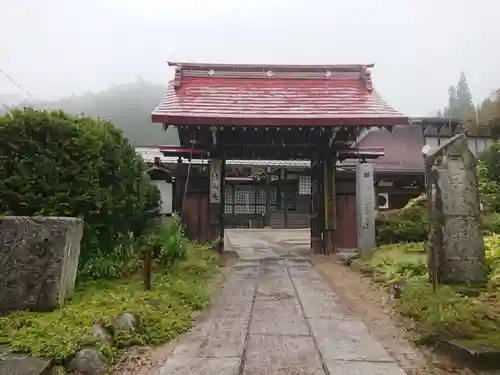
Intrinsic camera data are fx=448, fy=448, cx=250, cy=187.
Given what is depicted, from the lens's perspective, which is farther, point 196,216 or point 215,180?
point 196,216

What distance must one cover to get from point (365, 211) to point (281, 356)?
297 inches

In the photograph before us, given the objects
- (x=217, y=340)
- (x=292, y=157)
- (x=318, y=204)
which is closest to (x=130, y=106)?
(x=292, y=157)

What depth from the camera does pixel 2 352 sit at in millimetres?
3785

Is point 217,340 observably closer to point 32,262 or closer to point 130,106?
point 32,262

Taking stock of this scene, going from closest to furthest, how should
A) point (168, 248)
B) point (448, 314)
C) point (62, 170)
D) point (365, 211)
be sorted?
point (448, 314) < point (62, 170) < point (168, 248) < point (365, 211)

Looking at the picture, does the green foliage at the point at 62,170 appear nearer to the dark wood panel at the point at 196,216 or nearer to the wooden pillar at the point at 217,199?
the wooden pillar at the point at 217,199

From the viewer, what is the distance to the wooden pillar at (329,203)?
12172 mm

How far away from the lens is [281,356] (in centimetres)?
422

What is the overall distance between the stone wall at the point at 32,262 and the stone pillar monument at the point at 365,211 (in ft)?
25.2

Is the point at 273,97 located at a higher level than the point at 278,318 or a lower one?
higher

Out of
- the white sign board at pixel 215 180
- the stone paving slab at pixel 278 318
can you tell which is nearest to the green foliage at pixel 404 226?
the white sign board at pixel 215 180

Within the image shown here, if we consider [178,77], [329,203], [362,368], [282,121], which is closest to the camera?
[362,368]

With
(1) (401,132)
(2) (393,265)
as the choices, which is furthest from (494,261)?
(1) (401,132)

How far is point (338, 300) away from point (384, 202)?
9.59 m
